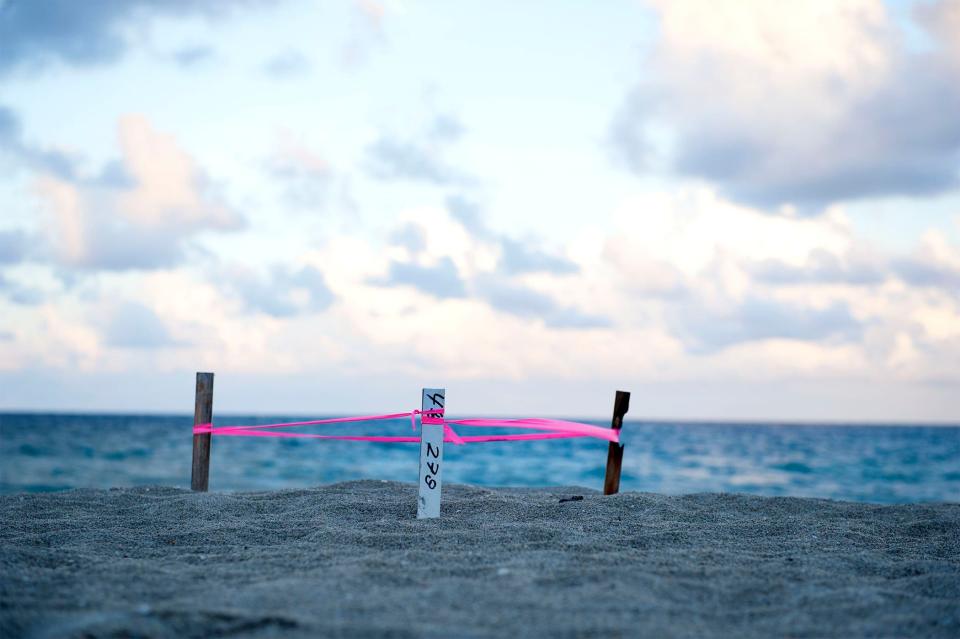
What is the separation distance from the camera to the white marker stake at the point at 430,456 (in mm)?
4902

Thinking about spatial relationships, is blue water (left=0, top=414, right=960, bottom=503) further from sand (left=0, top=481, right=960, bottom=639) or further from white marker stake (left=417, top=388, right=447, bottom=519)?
white marker stake (left=417, top=388, right=447, bottom=519)

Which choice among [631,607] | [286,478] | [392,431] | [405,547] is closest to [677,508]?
[405,547]

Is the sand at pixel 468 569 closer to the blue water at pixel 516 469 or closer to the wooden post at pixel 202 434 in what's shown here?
the wooden post at pixel 202 434

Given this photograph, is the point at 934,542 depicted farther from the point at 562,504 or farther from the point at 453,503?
the point at 453,503

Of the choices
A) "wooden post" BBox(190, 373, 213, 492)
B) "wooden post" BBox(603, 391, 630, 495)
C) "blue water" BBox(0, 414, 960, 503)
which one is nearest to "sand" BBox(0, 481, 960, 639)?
"wooden post" BBox(603, 391, 630, 495)

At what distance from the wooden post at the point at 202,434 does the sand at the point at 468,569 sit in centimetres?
47

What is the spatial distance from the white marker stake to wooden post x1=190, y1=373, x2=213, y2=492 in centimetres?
203

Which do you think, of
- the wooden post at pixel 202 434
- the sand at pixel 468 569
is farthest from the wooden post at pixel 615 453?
the wooden post at pixel 202 434

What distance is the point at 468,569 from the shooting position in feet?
11.0

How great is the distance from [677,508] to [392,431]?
4317 cm

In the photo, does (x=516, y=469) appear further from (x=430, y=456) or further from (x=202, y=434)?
(x=430, y=456)

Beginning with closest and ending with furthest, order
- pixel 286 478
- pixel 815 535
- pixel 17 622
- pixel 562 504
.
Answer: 1. pixel 17 622
2. pixel 815 535
3. pixel 562 504
4. pixel 286 478

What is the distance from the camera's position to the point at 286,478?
17125 mm

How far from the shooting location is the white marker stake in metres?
4.90
